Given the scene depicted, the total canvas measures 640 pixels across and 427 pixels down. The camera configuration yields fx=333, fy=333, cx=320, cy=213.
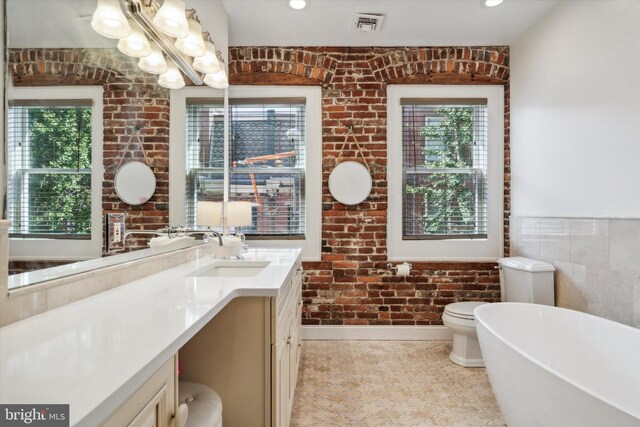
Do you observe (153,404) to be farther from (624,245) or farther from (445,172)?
(445,172)

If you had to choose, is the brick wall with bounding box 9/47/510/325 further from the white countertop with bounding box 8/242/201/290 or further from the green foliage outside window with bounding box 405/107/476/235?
the white countertop with bounding box 8/242/201/290

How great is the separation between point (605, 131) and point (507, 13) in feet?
4.23

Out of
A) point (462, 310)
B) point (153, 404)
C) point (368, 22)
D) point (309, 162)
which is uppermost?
point (368, 22)

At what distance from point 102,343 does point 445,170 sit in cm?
317

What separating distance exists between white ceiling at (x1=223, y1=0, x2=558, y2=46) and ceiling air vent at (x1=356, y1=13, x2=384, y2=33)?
1.3 inches

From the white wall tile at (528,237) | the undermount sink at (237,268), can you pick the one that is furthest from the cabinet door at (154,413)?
the white wall tile at (528,237)

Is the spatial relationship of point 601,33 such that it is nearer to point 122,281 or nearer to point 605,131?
point 605,131

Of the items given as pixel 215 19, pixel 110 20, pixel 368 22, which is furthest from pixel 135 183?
pixel 368 22

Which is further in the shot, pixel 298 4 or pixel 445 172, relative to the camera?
pixel 445 172

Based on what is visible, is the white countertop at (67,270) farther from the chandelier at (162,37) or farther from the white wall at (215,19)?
the white wall at (215,19)

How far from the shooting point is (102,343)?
2.45 ft

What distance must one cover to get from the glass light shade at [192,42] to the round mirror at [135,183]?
30.2 inches

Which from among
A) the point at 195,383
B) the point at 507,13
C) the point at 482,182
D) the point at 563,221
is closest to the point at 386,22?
the point at 507,13

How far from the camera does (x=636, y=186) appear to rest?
6.40ft
